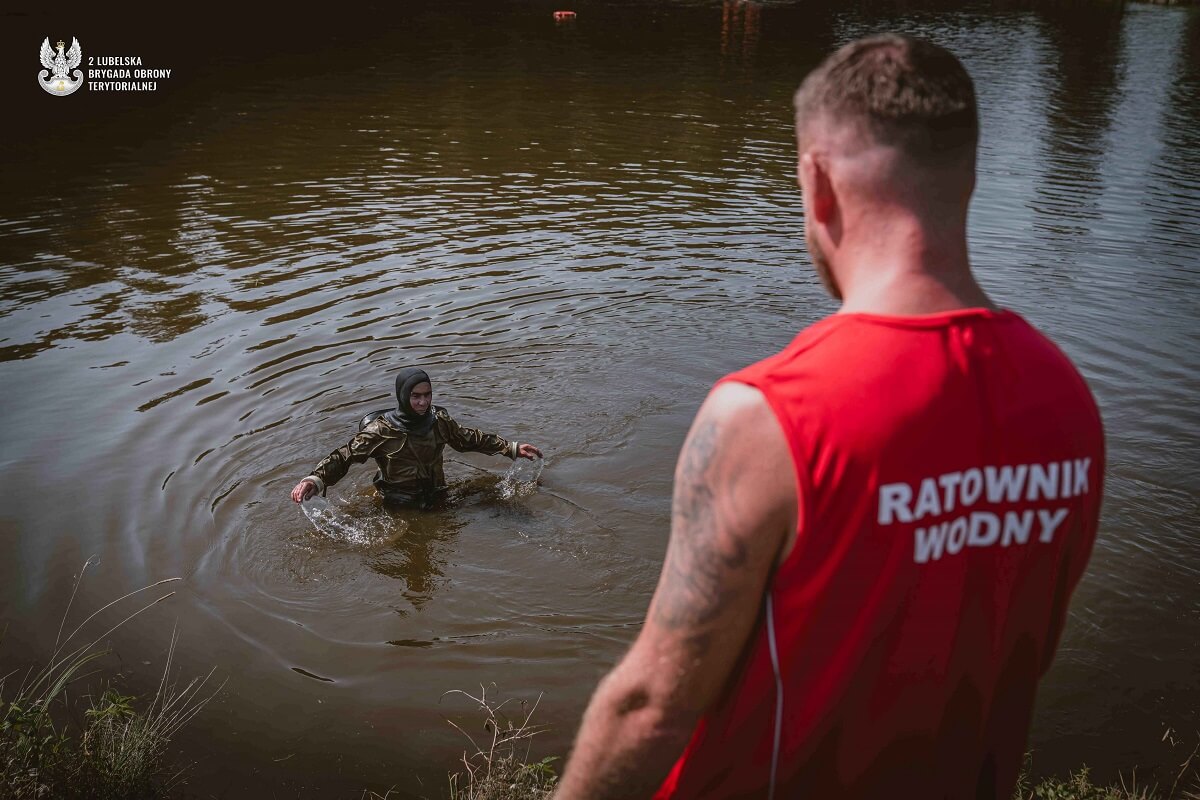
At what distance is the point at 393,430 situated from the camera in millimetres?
7324

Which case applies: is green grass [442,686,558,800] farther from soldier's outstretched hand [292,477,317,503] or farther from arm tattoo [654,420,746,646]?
arm tattoo [654,420,746,646]

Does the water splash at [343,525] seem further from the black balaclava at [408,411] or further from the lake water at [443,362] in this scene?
the black balaclava at [408,411]

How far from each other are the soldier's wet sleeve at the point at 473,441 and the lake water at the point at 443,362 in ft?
1.60

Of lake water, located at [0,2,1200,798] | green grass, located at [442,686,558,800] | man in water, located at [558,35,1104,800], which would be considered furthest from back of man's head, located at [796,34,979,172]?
lake water, located at [0,2,1200,798]

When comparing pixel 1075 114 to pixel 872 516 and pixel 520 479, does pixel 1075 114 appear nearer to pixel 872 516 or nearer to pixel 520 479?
pixel 520 479

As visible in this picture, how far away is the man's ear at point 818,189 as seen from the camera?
1.66m

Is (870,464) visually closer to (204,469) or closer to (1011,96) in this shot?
(204,469)

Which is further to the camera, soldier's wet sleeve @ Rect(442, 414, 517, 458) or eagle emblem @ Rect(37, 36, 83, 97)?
eagle emblem @ Rect(37, 36, 83, 97)

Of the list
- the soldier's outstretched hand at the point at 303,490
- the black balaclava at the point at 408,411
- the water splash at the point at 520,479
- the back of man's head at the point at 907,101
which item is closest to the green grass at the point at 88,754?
the soldier's outstretched hand at the point at 303,490

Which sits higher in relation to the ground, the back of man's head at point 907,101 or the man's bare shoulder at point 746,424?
the back of man's head at point 907,101

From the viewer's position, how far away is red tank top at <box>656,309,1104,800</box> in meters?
1.45

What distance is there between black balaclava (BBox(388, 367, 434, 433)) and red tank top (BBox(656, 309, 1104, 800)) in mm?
5679

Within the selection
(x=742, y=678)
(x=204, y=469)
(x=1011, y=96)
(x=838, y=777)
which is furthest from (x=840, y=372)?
Result: (x=1011, y=96)

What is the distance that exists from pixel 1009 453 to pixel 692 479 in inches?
19.8
